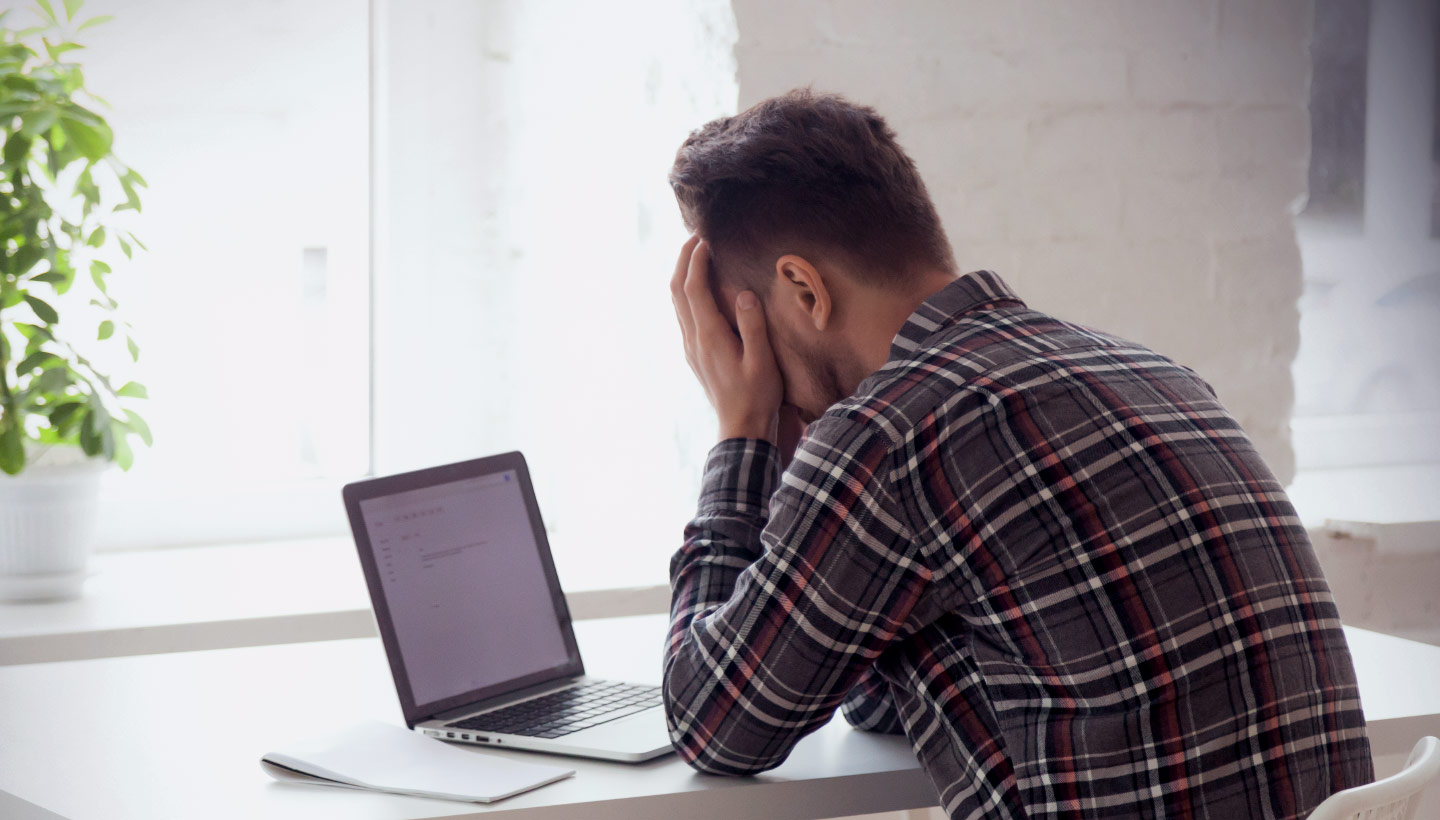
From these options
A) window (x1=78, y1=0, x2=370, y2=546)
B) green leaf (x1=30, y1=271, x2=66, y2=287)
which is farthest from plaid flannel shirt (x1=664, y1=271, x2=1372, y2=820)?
window (x1=78, y1=0, x2=370, y2=546)

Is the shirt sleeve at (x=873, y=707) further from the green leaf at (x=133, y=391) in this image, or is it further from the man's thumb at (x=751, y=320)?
the green leaf at (x=133, y=391)

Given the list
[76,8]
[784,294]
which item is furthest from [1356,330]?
[76,8]

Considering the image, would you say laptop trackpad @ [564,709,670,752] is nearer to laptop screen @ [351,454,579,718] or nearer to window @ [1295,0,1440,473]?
laptop screen @ [351,454,579,718]

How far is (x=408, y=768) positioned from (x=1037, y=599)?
488 mm

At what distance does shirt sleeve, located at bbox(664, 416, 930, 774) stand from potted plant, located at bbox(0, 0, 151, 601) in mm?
1017

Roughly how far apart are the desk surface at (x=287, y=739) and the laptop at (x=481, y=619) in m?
0.06

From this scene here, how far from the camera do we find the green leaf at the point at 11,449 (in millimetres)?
1625

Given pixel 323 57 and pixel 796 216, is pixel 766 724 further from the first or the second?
pixel 323 57

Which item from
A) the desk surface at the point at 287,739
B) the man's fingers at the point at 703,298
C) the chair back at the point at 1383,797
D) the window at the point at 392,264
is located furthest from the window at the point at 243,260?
the chair back at the point at 1383,797

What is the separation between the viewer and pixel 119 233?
1836 millimetres

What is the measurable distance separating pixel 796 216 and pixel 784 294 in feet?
0.22

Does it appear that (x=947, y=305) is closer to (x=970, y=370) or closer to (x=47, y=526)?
(x=970, y=370)

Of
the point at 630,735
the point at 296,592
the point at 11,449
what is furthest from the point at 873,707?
the point at 11,449

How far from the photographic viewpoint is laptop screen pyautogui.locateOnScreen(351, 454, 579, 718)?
1.19 meters
